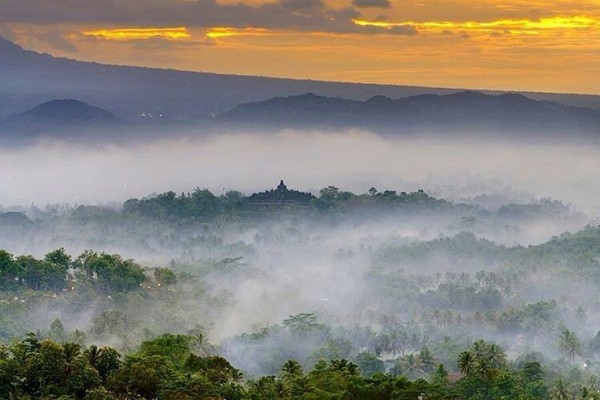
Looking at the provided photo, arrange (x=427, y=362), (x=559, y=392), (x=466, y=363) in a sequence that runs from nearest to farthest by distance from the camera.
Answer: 1. (x=559, y=392)
2. (x=466, y=363)
3. (x=427, y=362)

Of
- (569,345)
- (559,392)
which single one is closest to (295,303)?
(569,345)

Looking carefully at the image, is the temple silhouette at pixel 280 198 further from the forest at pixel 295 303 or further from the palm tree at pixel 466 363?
the palm tree at pixel 466 363

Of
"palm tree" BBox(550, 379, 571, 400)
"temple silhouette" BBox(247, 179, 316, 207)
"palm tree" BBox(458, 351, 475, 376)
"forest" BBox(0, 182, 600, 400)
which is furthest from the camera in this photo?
"temple silhouette" BBox(247, 179, 316, 207)

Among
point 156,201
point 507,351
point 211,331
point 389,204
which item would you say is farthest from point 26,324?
point 389,204

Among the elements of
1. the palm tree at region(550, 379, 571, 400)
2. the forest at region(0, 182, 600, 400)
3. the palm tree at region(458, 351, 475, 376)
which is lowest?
the forest at region(0, 182, 600, 400)

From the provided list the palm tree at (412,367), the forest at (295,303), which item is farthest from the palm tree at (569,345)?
the palm tree at (412,367)

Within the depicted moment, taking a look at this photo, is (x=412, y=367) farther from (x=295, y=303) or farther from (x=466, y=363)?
(x=295, y=303)

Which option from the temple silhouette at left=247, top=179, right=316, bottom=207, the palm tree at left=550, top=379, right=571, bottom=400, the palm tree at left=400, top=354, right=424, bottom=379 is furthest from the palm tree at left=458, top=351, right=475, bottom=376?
the temple silhouette at left=247, top=179, right=316, bottom=207

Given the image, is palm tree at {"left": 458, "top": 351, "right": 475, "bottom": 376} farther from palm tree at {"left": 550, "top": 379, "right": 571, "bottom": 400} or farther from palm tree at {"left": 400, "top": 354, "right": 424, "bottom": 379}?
palm tree at {"left": 400, "top": 354, "right": 424, "bottom": 379}

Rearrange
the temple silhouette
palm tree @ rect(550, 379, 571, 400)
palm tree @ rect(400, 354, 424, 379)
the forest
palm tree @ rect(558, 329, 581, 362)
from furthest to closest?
the temple silhouette, palm tree @ rect(558, 329, 581, 362), palm tree @ rect(400, 354, 424, 379), palm tree @ rect(550, 379, 571, 400), the forest
